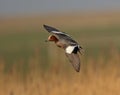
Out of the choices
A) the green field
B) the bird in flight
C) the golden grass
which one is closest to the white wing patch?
the bird in flight

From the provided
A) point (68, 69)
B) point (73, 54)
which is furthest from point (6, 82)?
point (73, 54)

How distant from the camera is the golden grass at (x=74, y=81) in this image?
709 cm

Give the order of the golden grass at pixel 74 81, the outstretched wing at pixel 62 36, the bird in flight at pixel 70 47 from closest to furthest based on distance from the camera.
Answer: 1. the bird in flight at pixel 70 47
2. the outstretched wing at pixel 62 36
3. the golden grass at pixel 74 81

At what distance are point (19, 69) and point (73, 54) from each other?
2.17m

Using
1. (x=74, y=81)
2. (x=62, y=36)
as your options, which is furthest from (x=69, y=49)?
(x=74, y=81)

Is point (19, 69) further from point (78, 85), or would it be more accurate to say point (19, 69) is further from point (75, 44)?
point (75, 44)

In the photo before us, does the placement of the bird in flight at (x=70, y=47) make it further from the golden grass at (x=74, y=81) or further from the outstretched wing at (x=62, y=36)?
the golden grass at (x=74, y=81)

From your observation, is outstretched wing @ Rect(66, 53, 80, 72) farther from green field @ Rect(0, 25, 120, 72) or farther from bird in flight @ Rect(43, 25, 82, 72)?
green field @ Rect(0, 25, 120, 72)

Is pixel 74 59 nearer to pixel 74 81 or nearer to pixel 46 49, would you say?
pixel 74 81

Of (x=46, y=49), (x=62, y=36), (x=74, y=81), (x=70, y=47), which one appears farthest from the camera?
(x=46, y=49)

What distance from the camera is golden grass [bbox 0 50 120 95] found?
709 centimetres

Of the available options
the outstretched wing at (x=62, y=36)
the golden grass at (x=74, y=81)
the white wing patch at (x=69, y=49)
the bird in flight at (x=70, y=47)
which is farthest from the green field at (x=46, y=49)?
the white wing patch at (x=69, y=49)

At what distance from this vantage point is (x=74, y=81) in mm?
7383

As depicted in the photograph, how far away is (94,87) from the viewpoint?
712 cm
